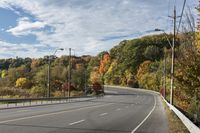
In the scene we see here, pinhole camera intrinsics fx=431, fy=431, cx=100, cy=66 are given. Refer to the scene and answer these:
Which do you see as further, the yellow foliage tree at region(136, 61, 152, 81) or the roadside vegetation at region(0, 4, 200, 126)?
the yellow foliage tree at region(136, 61, 152, 81)

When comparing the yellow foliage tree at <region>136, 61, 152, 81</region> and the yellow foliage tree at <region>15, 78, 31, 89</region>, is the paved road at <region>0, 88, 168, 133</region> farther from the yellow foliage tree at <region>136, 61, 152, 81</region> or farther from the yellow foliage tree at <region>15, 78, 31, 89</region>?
the yellow foliage tree at <region>136, 61, 152, 81</region>

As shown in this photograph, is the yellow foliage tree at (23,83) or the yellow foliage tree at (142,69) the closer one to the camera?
the yellow foliage tree at (23,83)

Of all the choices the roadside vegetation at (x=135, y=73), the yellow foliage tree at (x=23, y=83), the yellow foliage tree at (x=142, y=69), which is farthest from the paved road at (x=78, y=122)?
the yellow foliage tree at (x=142, y=69)

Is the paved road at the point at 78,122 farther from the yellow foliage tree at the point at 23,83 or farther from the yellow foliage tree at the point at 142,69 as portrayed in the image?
the yellow foliage tree at the point at 142,69

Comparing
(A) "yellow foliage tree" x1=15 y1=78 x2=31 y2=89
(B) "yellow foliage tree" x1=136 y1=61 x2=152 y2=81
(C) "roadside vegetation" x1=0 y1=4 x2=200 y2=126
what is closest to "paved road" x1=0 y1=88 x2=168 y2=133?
(C) "roadside vegetation" x1=0 y1=4 x2=200 y2=126

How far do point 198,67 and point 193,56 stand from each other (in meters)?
1.01

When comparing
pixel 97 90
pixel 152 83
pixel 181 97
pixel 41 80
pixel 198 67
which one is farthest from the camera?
pixel 152 83

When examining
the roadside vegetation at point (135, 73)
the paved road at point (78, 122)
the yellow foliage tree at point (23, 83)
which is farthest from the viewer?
the yellow foliage tree at point (23, 83)

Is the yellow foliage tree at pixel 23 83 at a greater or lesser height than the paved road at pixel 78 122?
lesser

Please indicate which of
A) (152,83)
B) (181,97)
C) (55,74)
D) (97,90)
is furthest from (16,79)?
(181,97)

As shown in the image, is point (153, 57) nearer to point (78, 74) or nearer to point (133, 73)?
point (133, 73)

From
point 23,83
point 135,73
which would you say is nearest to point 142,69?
point 135,73

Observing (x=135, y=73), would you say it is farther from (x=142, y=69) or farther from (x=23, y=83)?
(x=23, y=83)

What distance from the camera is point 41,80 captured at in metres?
110
